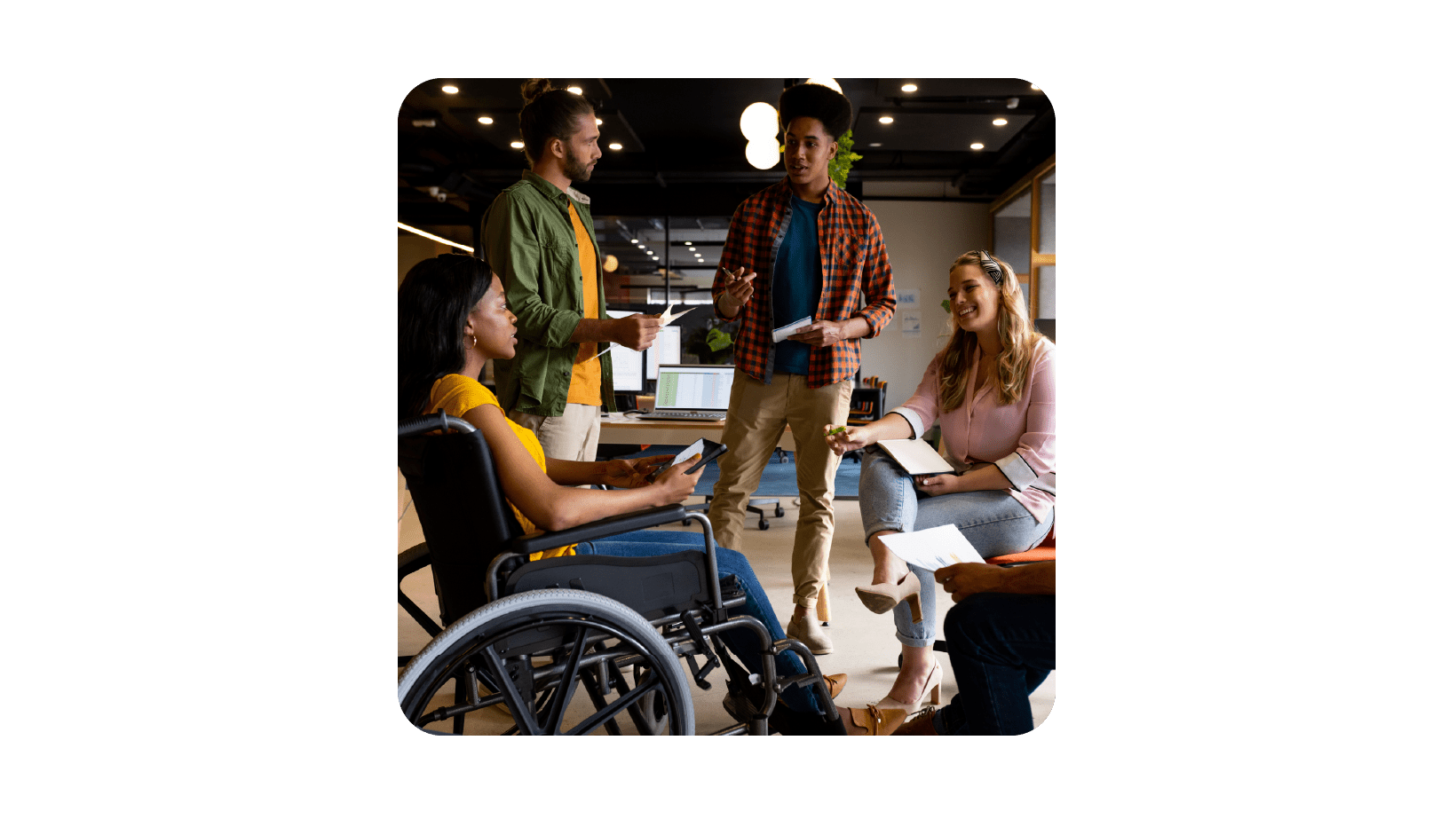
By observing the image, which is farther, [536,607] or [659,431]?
[659,431]

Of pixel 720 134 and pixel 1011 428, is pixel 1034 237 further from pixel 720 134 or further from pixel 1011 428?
pixel 720 134

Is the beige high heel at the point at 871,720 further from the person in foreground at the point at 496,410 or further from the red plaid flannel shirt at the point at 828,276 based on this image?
the red plaid flannel shirt at the point at 828,276

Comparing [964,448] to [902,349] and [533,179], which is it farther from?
[533,179]

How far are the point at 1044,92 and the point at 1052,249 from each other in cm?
32

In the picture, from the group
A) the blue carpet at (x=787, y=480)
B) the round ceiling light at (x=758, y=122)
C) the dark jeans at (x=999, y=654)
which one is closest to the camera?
the dark jeans at (x=999, y=654)

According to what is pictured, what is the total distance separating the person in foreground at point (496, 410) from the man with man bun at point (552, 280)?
Answer: 0.23 meters

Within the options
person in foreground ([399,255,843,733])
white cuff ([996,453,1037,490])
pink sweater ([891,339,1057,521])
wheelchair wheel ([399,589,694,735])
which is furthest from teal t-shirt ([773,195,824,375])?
wheelchair wheel ([399,589,694,735])

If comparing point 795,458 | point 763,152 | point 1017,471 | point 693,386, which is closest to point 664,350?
point 693,386

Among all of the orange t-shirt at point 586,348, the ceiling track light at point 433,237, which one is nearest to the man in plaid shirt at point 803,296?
the orange t-shirt at point 586,348

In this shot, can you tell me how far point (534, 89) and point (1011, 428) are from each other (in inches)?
53.8

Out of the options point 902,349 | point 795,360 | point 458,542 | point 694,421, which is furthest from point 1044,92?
point 458,542

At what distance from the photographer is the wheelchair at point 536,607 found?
151 centimetres

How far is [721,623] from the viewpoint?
5.65 feet

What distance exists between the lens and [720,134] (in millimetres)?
1933
